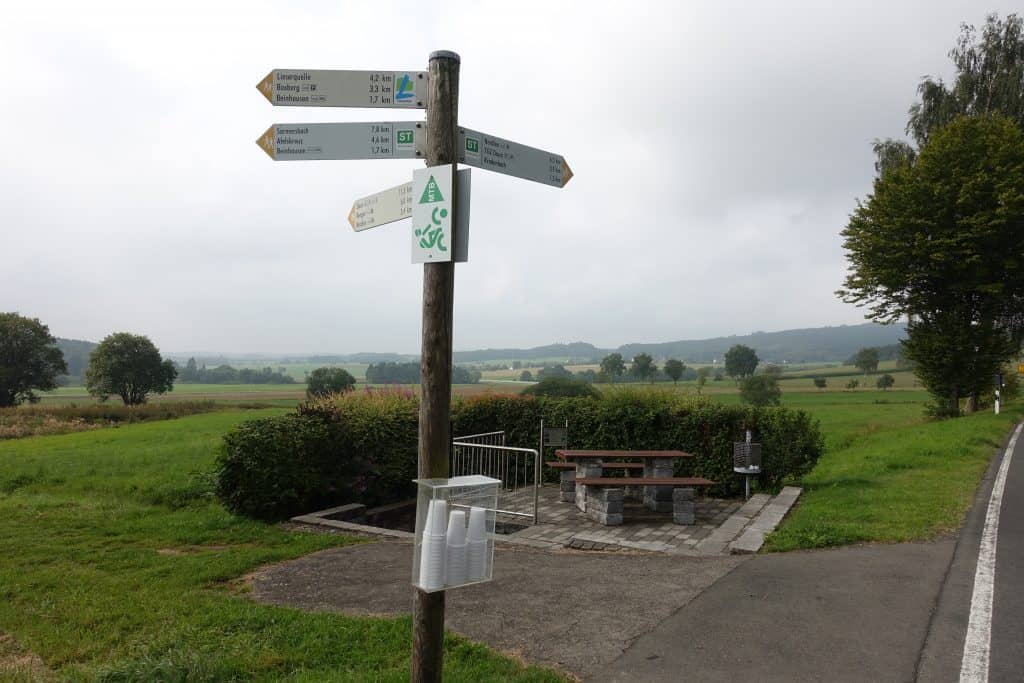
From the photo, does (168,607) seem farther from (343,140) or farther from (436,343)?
(343,140)

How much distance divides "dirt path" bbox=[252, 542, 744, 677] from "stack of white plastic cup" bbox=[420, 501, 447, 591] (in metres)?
1.54

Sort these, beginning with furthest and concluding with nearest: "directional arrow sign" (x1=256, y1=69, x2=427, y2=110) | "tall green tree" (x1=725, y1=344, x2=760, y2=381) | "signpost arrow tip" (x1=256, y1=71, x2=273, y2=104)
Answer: "tall green tree" (x1=725, y1=344, x2=760, y2=381) < "signpost arrow tip" (x1=256, y1=71, x2=273, y2=104) < "directional arrow sign" (x1=256, y1=69, x2=427, y2=110)

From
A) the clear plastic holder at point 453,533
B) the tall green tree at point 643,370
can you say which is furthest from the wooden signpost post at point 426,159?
the tall green tree at point 643,370

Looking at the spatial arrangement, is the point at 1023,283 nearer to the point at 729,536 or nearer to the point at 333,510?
the point at 729,536

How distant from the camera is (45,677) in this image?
3670 mm

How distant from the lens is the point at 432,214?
299cm

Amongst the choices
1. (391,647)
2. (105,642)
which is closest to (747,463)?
(391,647)

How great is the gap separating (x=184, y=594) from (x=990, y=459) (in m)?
15.6

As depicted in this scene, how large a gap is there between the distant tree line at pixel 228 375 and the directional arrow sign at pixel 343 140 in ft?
245

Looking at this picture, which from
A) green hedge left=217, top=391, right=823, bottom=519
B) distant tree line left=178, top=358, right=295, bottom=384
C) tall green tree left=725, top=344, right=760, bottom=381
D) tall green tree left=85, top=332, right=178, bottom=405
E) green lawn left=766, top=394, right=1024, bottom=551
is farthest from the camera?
tall green tree left=725, top=344, right=760, bottom=381

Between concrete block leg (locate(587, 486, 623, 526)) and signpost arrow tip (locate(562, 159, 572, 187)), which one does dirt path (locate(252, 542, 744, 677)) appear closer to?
concrete block leg (locate(587, 486, 623, 526))

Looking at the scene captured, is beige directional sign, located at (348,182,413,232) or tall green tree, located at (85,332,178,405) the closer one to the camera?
beige directional sign, located at (348,182,413,232)

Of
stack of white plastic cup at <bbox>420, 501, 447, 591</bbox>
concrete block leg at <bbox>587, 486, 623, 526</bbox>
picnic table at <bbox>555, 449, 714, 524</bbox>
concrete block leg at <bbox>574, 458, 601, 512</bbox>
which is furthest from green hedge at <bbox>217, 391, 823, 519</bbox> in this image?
stack of white plastic cup at <bbox>420, 501, 447, 591</bbox>

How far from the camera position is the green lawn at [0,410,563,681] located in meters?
3.70
